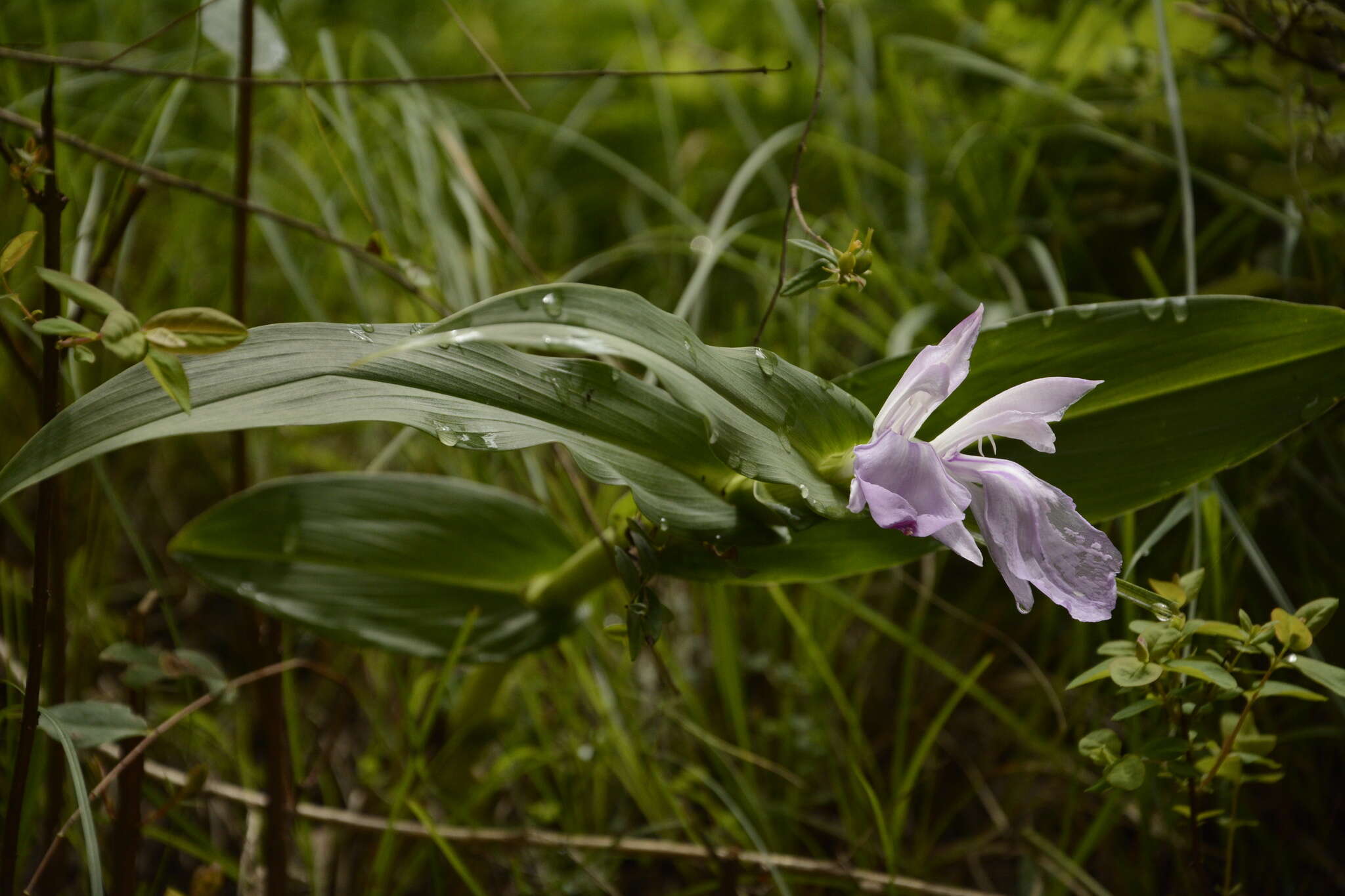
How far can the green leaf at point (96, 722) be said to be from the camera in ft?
1.75

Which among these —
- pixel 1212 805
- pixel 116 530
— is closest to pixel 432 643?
pixel 116 530

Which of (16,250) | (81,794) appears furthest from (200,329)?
(81,794)

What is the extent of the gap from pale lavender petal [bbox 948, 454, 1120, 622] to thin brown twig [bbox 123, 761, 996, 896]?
337mm

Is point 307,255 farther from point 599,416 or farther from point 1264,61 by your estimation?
point 1264,61

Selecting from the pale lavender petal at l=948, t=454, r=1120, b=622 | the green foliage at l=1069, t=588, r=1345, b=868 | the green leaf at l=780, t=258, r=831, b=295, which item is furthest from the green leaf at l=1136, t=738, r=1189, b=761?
the green leaf at l=780, t=258, r=831, b=295

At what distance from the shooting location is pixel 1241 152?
0.92 metres

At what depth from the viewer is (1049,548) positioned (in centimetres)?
45

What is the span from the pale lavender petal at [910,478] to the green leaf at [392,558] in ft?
1.10

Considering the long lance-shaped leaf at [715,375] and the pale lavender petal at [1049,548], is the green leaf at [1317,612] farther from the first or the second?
the long lance-shaped leaf at [715,375]

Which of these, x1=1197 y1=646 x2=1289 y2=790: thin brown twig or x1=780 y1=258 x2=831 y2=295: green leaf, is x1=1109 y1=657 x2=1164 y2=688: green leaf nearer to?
x1=1197 y1=646 x2=1289 y2=790: thin brown twig

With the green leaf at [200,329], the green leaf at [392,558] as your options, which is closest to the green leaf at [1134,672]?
the green leaf at [392,558]

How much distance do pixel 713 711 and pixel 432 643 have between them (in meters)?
0.33

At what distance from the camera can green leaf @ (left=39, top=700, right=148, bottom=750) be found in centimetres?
53

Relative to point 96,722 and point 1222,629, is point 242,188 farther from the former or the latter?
point 1222,629
